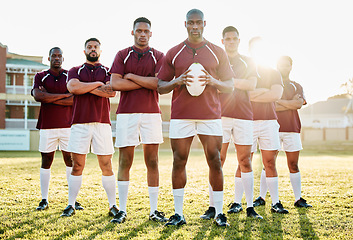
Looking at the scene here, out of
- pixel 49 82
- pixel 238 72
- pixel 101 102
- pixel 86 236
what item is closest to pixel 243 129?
pixel 238 72

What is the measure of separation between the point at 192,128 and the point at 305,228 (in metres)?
1.91

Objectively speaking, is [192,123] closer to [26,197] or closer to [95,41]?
[95,41]

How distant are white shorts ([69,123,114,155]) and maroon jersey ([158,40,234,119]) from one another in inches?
51.9

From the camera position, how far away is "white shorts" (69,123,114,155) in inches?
202

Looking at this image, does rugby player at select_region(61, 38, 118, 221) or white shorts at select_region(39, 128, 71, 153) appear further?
white shorts at select_region(39, 128, 71, 153)

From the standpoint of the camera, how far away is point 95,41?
530 centimetres

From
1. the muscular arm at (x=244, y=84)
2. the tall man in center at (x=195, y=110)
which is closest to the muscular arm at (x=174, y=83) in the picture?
the tall man in center at (x=195, y=110)

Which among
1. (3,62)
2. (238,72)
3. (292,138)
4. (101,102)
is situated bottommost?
(292,138)

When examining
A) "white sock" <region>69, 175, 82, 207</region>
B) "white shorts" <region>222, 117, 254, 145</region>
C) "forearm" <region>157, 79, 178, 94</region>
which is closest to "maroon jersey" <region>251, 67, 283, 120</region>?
"white shorts" <region>222, 117, 254, 145</region>

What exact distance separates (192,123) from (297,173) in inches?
108

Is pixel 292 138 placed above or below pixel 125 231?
above

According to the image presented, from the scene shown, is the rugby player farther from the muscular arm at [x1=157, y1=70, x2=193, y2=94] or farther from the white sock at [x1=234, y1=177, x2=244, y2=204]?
the white sock at [x1=234, y1=177, x2=244, y2=204]

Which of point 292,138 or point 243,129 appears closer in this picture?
point 243,129

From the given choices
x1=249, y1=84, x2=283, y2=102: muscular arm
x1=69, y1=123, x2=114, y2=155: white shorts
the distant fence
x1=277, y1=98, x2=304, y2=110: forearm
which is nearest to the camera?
x1=69, y1=123, x2=114, y2=155: white shorts
